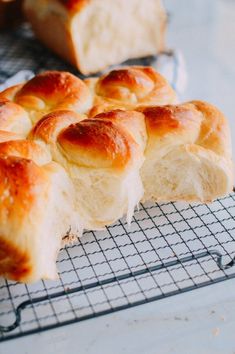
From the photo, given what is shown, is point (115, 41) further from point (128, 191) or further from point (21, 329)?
point (21, 329)

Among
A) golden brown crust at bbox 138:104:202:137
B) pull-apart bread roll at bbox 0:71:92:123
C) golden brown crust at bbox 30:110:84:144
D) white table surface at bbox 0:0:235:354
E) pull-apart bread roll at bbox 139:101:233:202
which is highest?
golden brown crust at bbox 30:110:84:144

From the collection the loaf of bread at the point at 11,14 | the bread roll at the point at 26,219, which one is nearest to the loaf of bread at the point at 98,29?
the loaf of bread at the point at 11,14

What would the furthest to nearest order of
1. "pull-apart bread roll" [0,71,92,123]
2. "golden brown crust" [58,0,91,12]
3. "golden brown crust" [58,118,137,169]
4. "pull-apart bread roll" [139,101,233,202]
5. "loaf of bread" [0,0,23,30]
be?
1. "loaf of bread" [0,0,23,30]
2. "golden brown crust" [58,0,91,12]
3. "pull-apart bread roll" [0,71,92,123]
4. "pull-apart bread roll" [139,101,233,202]
5. "golden brown crust" [58,118,137,169]

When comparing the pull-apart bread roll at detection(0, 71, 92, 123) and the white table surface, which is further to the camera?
the pull-apart bread roll at detection(0, 71, 92, 123)

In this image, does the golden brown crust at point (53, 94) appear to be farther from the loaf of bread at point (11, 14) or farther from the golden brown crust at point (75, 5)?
the loaf of bread at point (11, 14)

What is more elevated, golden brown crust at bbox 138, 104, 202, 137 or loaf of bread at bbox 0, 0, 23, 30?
golden brown crust at bbox 138, 104, 202, 137

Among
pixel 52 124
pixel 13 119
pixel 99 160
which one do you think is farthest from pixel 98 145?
pixel 13 119

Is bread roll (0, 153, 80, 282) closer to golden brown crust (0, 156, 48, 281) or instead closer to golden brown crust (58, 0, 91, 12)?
golden brown crust (0, 156, 48, 281)

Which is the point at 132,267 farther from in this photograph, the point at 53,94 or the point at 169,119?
the point at 53,94

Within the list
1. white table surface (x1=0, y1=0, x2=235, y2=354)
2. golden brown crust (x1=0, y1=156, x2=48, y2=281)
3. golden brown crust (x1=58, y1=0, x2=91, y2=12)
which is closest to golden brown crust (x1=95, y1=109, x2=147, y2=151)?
golden brown crust (x1=0, y1=156, x2=48, y2=281)
